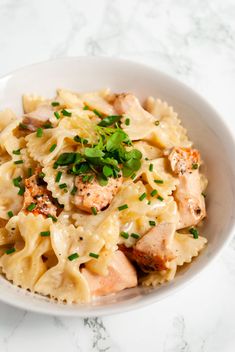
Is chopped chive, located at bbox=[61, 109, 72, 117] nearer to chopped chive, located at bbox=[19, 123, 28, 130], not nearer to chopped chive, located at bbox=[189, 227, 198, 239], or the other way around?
chopped chive, located at bbox=[19, 123, 28, 130]

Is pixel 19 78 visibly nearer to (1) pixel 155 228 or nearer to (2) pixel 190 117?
(2) pixel 190 117

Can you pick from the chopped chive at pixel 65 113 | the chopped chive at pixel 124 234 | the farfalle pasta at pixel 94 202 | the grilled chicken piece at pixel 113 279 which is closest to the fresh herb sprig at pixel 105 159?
the farfalle pasta at pixel 94 202

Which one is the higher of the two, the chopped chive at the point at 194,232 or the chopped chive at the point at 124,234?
the chopped chive at the point at 194,232

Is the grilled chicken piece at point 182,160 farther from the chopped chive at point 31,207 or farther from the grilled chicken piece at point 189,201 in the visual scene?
the chopped chive at point 31,207

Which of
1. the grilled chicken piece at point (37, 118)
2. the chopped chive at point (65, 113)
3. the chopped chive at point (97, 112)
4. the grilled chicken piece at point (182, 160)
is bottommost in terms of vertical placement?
the grilled chicken piece at point (37, 118)

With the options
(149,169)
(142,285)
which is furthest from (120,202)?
(142,285)

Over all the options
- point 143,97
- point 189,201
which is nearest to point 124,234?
point 189,201

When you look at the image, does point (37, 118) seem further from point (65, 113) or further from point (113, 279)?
point (113, 279)
